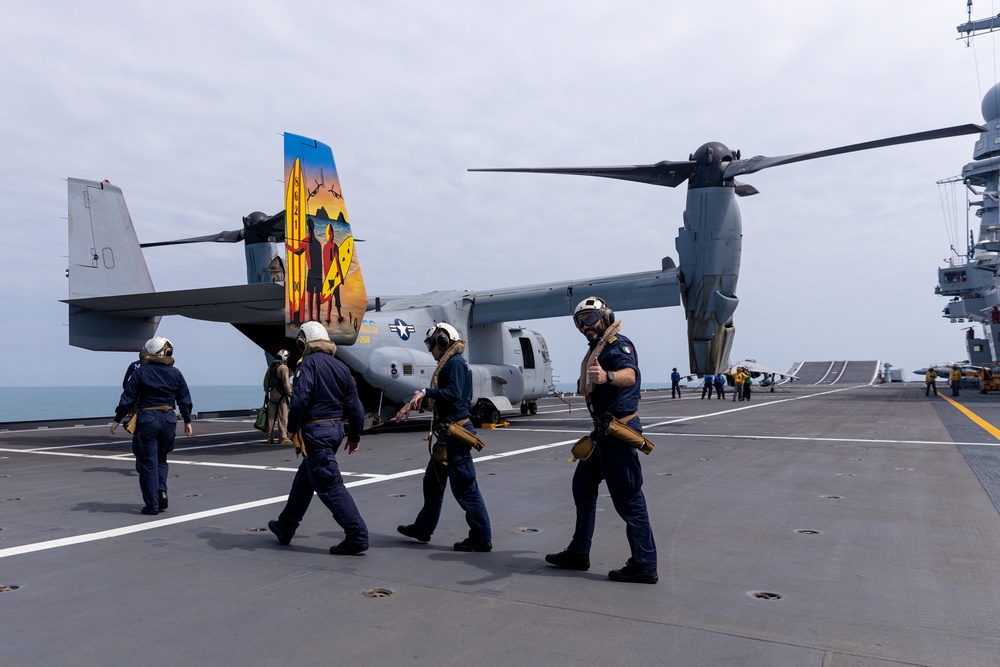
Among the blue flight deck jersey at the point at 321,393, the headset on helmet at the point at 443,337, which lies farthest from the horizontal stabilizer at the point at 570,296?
the blue flight deck jersey at the point at 321,393

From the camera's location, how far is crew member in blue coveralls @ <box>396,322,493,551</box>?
5.52 m

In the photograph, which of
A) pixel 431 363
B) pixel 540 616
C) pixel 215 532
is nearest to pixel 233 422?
pixel 431 363

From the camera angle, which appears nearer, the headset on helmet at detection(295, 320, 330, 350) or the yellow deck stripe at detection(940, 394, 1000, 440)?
the headset on helmet at detection(295, 320, 330, 350)

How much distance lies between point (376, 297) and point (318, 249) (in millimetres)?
5675

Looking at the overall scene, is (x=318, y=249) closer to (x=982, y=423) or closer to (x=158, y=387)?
(x=158, y=387)

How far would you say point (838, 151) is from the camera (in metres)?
15.3

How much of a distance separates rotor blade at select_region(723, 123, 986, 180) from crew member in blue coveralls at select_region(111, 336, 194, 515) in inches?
509

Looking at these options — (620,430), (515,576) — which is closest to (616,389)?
(620,430)

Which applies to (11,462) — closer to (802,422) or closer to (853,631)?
(853,631)

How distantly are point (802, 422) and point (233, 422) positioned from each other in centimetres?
1663

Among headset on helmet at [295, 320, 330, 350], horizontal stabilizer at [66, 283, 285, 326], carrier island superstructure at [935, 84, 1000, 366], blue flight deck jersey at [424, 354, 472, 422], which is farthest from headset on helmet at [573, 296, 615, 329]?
carrier island superstructure at [935, 84, 1000, 366]

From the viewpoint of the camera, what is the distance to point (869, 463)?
10.5m

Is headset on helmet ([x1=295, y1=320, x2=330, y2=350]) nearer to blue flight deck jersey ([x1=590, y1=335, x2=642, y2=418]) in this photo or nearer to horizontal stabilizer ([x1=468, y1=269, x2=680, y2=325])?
blue flight deck jersey ([x1=590, y1=335, x2=642, y2=418])

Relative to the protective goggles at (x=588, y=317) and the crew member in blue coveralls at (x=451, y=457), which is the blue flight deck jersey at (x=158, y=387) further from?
the protective goggles at (x=588, y=317)
